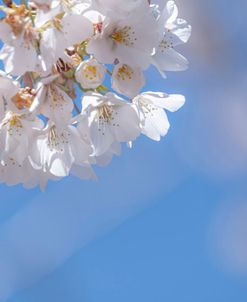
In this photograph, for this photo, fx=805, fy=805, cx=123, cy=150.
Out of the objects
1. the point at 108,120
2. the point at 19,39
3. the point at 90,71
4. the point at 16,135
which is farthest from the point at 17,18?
the point at 108,120

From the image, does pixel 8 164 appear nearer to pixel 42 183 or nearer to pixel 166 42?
pixel 42 183

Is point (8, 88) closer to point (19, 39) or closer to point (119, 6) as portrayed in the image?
point (19, 39)

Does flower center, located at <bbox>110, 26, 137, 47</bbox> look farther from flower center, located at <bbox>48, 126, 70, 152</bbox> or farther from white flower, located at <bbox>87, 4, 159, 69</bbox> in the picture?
flower center, located at <bbox>48, 126, 70, 152</bbox>

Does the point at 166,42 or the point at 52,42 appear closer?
the point at 52,42

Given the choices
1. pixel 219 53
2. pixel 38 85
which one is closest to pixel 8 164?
pixel 38 85

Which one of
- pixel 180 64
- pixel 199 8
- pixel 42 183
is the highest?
pixel 199 8

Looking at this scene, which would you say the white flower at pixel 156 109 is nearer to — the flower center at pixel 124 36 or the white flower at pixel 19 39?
the flower center at pixel 124 36

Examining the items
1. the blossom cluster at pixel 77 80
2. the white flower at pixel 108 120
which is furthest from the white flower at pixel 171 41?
the white flower at pixel 108 120
